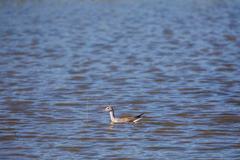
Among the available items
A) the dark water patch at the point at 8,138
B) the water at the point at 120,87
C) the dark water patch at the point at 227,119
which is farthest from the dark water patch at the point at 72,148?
the dark water patch at the point at 227,119

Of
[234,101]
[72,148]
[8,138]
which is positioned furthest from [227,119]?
[8,138]

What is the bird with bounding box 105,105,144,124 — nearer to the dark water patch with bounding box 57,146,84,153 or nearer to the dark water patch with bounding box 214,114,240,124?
the dark water patch with bounding box 214,114,240,124

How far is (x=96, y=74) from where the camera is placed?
2042cm

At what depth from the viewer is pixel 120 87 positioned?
59.8 ft

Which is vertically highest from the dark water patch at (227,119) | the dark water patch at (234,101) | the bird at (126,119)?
the dark water patch at (234,101)

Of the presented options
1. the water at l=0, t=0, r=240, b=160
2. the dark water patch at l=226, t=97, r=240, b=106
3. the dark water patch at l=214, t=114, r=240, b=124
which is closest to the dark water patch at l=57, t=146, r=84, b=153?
the water at l=0, t=0, r=240, b=160

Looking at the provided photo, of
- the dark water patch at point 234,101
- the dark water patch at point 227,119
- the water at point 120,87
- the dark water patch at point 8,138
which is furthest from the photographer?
the dark water patch at point 234,101

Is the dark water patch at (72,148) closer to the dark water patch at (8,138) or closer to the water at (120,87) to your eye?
the water at (120,87)

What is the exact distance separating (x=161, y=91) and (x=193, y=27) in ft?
55.9

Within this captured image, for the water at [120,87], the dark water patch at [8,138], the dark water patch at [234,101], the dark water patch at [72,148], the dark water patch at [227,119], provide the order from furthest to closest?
1. the dark water patch at [234,101]
2. the dark water patch at [227,119]
3. the dark water patch at [8,138]
4. the water at [120,87]
5. the dark water patch at [72,148]

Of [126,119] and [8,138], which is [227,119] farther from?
[8,138]

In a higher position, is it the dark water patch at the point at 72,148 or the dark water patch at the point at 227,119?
the dark water patch at the point at 227,119

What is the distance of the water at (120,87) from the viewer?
40.4 ft

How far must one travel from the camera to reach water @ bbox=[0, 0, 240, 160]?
1231 centimetres
